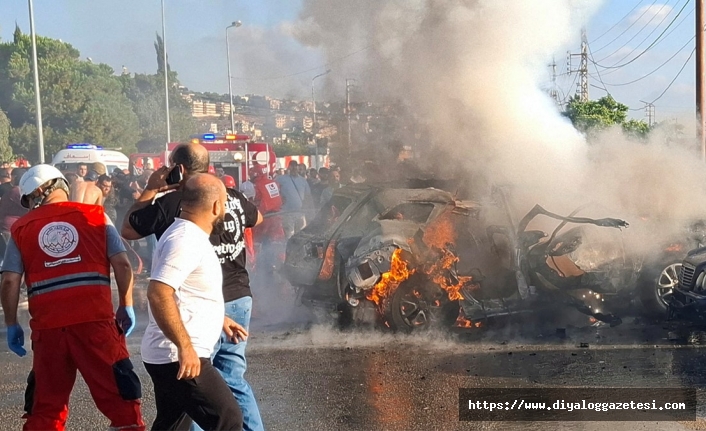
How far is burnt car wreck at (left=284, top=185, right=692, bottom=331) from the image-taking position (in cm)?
783

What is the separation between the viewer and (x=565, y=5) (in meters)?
11.0

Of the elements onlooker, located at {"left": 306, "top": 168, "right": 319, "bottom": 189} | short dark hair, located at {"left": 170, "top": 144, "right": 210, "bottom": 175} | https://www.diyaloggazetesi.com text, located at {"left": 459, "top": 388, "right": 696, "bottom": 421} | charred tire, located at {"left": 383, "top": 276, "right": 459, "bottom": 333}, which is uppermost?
short dark hair, located at {"left": 170, "top": 144, "right": 210, "bottom": 175}

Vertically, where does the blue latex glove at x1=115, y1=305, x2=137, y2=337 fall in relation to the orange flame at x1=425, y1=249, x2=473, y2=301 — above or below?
above

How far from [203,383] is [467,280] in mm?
4767

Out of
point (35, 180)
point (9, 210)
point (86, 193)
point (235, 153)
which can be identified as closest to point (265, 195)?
point (9, 210)

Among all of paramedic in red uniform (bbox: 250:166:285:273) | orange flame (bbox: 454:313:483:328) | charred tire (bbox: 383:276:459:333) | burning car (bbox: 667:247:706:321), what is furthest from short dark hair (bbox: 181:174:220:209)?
paramedic in red uniform (bbox: 250:166:285:273)

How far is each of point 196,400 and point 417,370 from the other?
3.39m

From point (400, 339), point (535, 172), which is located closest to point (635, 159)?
point (535, 172)

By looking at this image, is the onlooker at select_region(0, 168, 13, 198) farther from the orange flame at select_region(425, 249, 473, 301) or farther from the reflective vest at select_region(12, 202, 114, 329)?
the reflective vest at select_region(12, 202, 114, 329)

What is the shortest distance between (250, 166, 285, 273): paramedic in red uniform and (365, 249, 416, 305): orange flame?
11.7 ft

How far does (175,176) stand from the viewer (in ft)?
14.7

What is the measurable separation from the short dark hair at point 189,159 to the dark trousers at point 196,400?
4.20 ft

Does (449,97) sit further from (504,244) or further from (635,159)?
(504,244)

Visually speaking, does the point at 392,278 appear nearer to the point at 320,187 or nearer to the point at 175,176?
the point at 175,176
